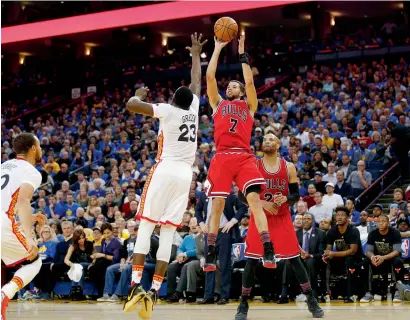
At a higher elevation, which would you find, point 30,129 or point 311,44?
point 311,44

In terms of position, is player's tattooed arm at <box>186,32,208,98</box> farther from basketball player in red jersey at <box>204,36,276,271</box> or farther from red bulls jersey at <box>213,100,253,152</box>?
red bulls jersey at <box>213,100,253,152</box>

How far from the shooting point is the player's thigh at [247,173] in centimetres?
788

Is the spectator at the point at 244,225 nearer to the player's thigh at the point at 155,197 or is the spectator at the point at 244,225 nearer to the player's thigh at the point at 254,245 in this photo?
the player's thigh at the point at 254,245

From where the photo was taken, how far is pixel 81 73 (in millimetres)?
31656

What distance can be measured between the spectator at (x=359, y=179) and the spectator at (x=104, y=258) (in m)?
4.84

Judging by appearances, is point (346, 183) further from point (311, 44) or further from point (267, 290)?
point (311, 44)

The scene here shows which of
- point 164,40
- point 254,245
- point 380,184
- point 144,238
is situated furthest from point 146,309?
point 164,40

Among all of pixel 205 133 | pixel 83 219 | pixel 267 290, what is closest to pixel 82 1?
pixel 205 133

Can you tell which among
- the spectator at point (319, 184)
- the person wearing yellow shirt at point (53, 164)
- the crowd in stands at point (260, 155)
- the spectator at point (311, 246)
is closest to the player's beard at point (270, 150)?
the crowd in stands at point (260, 155)

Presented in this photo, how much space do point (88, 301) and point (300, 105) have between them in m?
8.91

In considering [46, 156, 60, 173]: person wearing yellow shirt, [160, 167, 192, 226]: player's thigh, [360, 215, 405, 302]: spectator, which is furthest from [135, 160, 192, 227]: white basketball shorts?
[46, 156, 60, 173]: person wearing yellow shirt

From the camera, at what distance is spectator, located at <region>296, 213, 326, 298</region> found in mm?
11844

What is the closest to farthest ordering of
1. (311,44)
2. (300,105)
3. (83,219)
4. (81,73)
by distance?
1. (83,219)
2. (300,105)
3. (311,44)
4. (81,73)

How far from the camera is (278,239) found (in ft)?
27.2
